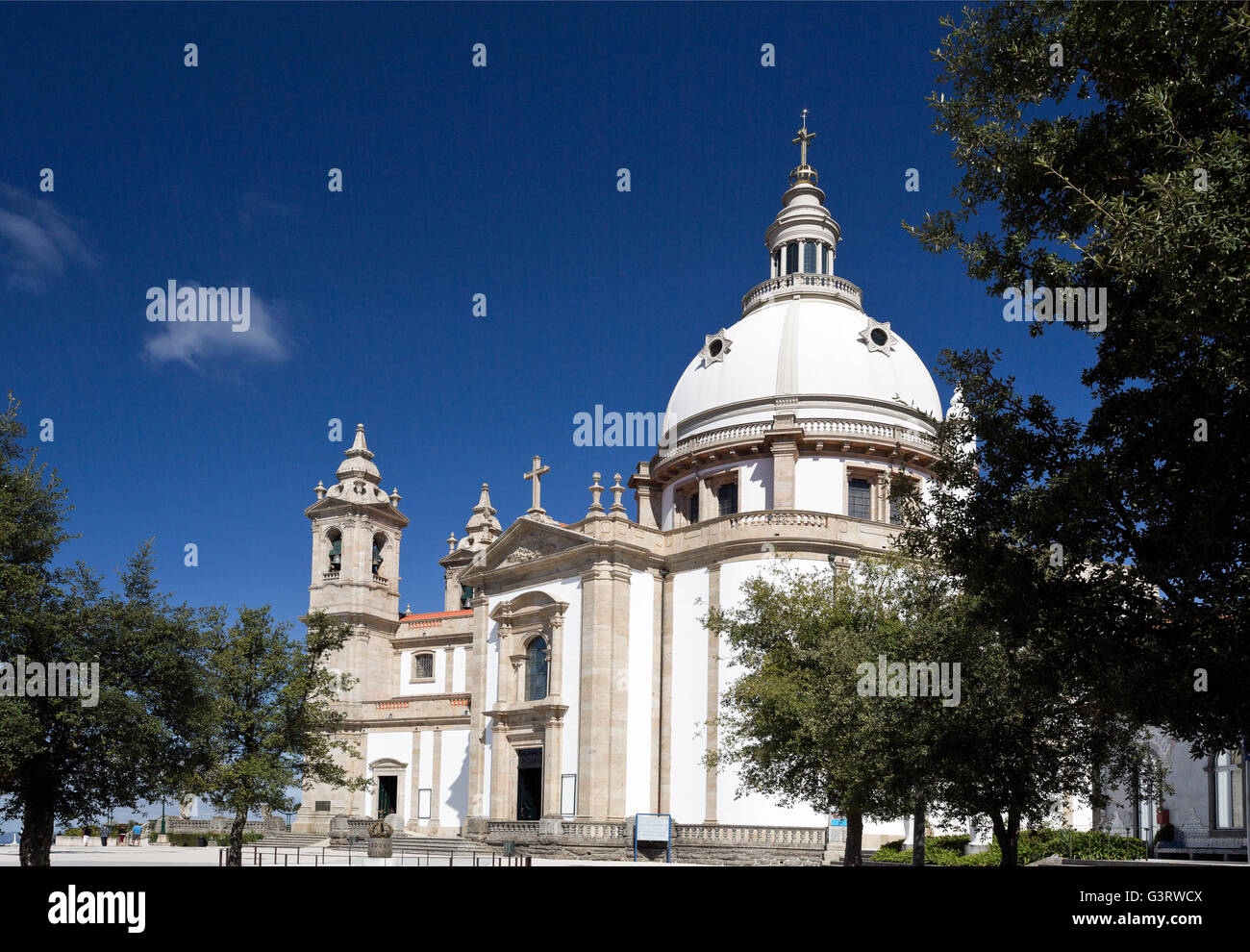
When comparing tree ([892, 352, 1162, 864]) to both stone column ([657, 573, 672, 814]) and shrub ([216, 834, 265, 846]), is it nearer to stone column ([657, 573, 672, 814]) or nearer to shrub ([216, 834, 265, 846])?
stone column ([657, 573, 672, 814])

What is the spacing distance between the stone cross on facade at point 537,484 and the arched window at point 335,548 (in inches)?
733

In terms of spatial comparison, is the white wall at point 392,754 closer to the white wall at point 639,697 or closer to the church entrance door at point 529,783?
the church entrance door at point 529,783

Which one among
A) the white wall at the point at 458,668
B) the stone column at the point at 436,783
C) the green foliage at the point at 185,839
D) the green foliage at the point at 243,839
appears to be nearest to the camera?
the stone column at the point at 436,783

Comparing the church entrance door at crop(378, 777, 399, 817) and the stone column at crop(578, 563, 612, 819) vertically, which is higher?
the stone column at crop(578, 563, 612, 819)

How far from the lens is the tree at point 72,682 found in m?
23.4

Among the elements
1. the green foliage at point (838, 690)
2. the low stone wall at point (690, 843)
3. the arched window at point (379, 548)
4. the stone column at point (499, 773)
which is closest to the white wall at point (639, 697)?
the low stone wall at point (690, 843)

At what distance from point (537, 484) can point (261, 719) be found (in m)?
18.3

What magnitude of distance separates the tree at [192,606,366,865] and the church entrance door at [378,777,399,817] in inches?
830

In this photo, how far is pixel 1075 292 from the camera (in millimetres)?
14336

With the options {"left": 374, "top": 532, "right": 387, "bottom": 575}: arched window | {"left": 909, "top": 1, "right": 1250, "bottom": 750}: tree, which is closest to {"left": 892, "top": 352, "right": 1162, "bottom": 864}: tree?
{"left": 909, "top": 1, "right": 1250, "bottom": 750}: tree

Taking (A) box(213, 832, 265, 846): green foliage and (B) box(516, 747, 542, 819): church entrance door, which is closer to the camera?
(B) box(516, 747, 542, 819): church entrance door

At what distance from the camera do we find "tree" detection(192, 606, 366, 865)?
3169 cm

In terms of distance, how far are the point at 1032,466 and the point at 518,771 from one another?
35.1 m
